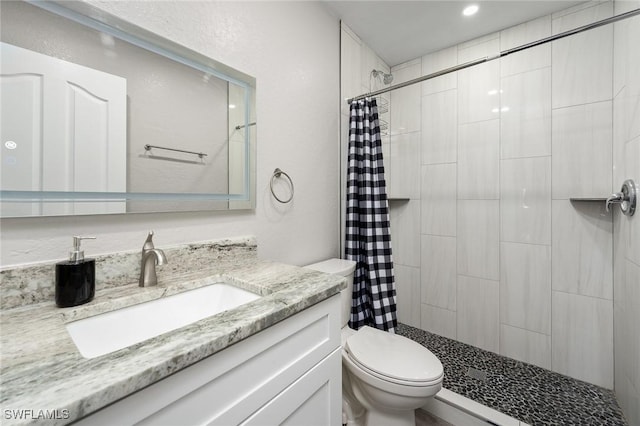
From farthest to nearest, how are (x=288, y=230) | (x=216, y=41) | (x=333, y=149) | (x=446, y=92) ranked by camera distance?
1. (x=446, y=92)
2. (x=333, y=149)
3. (x=288, y=230)
4. (x=216, y=41)

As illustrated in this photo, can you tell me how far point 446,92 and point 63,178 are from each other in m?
2.45

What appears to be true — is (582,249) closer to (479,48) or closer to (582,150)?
(582,150)

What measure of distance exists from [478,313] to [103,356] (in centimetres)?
230

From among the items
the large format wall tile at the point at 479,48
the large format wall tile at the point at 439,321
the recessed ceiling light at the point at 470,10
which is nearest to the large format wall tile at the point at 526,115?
the large format wall tile at the point at 479,48

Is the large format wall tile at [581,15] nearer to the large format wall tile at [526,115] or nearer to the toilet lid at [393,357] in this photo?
the large format wall tile at [526,115]

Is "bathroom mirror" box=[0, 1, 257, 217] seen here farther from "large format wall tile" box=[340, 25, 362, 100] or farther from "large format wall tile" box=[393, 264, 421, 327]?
"large format wall tile" box=[393, 264, 421, 327]

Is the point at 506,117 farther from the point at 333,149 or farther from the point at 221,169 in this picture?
the point at 221,169

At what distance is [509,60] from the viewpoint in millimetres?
1907

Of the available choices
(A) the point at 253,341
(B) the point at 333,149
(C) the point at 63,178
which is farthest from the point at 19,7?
(B) the point at 333,149

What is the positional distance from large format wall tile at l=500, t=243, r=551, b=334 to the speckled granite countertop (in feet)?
5.41

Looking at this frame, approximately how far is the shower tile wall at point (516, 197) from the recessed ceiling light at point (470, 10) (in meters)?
0.35

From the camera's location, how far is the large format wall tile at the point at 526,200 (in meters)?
1.79

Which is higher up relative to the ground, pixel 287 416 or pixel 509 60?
pixel 509 60

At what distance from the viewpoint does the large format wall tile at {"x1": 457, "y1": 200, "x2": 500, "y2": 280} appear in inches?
77.7
